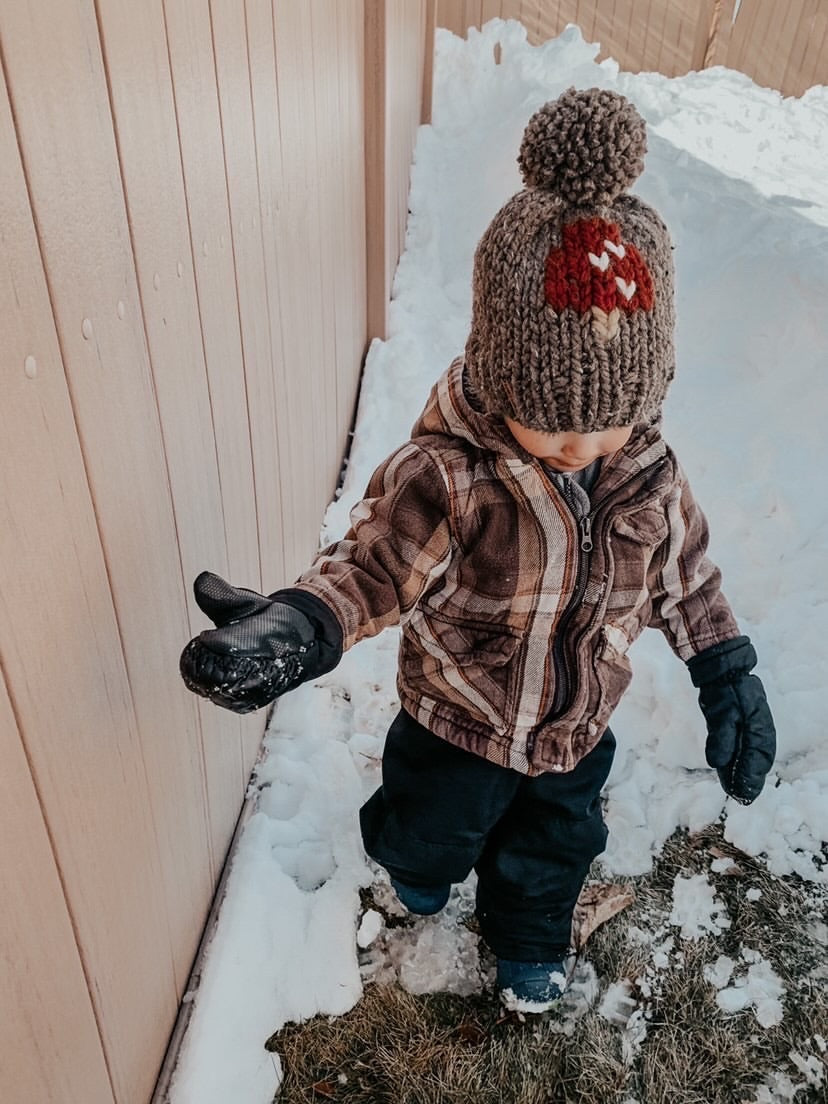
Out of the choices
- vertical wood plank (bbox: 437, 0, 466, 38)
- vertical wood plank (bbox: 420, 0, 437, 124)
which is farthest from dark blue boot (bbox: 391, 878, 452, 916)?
vertical wood plank (bbox: 437, 0, 466, 38)

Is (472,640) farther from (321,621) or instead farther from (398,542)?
(321,621)

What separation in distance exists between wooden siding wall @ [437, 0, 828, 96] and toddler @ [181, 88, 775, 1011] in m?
4.56

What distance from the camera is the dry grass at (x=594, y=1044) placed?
1689mm

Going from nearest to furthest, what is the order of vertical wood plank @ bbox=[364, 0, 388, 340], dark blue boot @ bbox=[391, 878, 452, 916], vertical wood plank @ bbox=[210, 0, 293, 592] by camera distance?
vertical wood plank @ bbox=[210, 0, 293, 592] < dark blue boot @ bbox=[391, 878, 452, 916] < vertical wood plank @ bbox=[364, 0, 388, 340]

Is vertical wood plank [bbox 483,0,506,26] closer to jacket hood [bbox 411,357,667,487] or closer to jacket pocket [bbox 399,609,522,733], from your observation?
jacket hood [bbox 411,357,667,487]

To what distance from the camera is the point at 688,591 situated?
1.63 m

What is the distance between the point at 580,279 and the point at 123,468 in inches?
24.0

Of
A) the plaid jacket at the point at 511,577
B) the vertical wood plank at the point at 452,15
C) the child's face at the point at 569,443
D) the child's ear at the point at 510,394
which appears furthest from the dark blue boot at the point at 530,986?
the vertical wood plank at the point at 452,15

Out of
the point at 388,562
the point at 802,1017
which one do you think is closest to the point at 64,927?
the point at 388,562

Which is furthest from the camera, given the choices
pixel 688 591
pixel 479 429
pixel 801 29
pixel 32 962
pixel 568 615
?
pixel 801 29

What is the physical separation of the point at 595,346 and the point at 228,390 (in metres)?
0.73

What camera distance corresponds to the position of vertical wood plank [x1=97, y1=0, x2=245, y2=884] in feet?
3.48

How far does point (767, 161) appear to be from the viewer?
4453mm

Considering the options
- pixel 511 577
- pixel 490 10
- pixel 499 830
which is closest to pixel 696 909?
pixel 499 830
